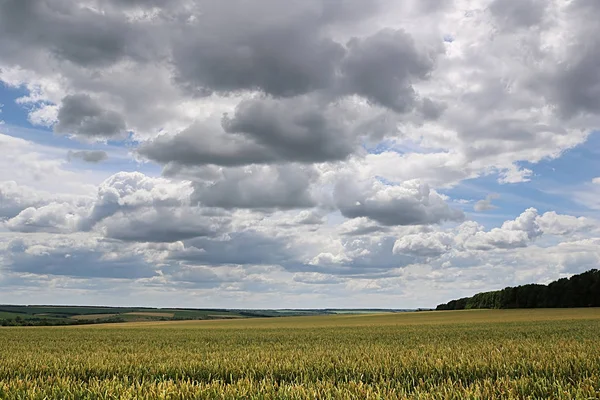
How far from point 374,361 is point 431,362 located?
64.0 inches

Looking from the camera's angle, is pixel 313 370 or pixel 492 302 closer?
pixel 313 370

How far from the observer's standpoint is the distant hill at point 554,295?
109750mm

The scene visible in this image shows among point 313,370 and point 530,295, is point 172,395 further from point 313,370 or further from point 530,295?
point 530,295

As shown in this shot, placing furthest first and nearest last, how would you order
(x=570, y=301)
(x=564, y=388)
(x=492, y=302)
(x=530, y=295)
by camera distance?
(x=492, y=302) < (x=530, y=295) < (x=570, y=301) < (x=564, y=388)

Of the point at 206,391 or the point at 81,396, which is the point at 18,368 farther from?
the point at 206,391

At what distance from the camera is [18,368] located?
15.4 meters

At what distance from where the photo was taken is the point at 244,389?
855 cm

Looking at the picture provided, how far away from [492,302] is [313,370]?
130865mm

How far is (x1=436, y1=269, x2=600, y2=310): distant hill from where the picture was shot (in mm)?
109750

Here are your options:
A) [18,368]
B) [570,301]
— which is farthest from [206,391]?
[570,301]

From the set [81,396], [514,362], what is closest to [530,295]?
[514,362]

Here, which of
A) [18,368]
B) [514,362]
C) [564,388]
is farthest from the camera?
→ [18,368]

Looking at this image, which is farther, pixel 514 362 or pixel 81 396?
pixel 514 362

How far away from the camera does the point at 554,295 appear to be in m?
116
